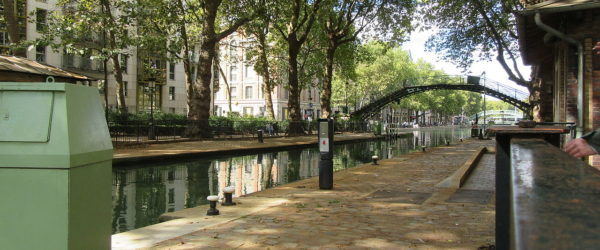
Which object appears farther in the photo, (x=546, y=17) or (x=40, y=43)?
(x=40, y=43)

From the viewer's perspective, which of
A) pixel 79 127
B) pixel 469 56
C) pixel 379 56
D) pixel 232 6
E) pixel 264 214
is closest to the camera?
pixel 79 127

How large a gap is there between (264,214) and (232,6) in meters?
22.6

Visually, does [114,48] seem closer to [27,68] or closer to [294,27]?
[27,68]

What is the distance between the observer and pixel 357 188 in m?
8.80

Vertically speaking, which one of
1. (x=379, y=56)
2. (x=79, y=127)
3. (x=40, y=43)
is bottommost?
(x=79, y=127)

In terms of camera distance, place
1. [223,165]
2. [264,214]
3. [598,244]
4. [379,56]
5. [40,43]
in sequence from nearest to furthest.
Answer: [598,244], [264,214], [223,165], [40,43], [379,56]

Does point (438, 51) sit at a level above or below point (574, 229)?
above

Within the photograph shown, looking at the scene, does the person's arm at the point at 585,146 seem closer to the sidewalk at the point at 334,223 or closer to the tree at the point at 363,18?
the sidewalk at the point at 334,223

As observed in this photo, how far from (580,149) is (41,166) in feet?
9.31

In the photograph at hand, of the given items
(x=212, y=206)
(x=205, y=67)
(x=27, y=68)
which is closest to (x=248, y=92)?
(x=205, y=67)

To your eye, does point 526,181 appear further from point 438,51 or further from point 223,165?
point 438,51

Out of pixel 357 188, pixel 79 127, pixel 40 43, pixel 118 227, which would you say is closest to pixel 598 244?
pixel 79 127

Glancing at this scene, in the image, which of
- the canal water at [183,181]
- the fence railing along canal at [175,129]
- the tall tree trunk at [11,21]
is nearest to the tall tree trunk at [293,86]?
the fence railing along canal at [175,129]

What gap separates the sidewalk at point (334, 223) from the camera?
4.64 m
